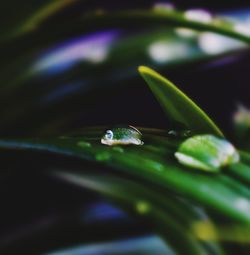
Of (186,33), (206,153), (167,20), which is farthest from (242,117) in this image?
(206,153)

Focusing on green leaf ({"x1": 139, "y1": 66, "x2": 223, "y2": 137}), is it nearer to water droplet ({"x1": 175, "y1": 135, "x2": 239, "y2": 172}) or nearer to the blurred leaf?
water droplet ({"x1": 175, "y1": 135, "x2": 239, "y2": 172})

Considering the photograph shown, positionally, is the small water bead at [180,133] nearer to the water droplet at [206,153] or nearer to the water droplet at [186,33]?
the water droplet at [206,153]

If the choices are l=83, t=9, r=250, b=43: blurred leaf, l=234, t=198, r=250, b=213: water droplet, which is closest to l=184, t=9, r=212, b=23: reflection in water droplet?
l=83, t=9, r=250, b=43: blurred leaf

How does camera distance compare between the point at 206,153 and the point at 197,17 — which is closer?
the point at 206,153

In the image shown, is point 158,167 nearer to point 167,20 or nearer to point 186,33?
point 167,20

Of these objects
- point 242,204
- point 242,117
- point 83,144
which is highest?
point 242,117

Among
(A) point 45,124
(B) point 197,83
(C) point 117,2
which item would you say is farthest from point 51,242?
(C) point 117,2
